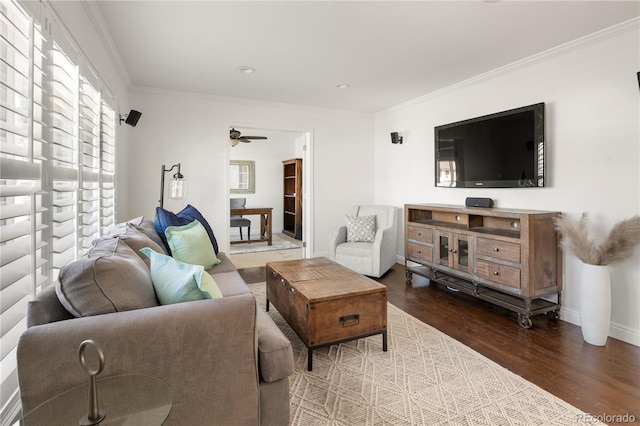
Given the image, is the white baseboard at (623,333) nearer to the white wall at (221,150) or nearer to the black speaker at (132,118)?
the white wall at (221,150)

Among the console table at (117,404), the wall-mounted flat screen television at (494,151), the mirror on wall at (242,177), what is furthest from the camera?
the mirror on wall at (242,177)

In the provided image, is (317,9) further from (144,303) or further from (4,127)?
(144,303)

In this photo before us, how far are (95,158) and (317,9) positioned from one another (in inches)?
75.9

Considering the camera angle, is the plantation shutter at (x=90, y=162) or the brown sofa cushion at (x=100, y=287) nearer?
the brown sofa cushion at (x=100, y=287)

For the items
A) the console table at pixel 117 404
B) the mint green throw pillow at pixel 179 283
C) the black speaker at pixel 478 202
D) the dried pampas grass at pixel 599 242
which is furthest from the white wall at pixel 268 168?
the console table at pixel 117 404

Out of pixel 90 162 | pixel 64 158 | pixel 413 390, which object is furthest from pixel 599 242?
pixel 90 162

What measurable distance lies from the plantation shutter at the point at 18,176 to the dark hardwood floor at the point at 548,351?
8.57ft

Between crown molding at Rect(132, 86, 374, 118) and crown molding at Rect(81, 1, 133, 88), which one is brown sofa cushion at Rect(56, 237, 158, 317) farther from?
crown molding at Rect(132, 86, 374, 118)

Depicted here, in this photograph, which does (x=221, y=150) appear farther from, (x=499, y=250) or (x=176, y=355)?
(x=176, y=355)

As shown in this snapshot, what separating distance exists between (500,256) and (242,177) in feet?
20.3

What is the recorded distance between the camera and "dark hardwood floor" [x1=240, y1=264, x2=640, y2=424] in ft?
6.21

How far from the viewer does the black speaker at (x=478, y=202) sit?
11.4ft

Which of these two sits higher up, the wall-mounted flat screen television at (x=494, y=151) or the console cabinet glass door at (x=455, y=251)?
the wall-mounted flat screen television at (x=494, y=151)

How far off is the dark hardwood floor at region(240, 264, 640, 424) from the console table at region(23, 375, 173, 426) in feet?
6.84
